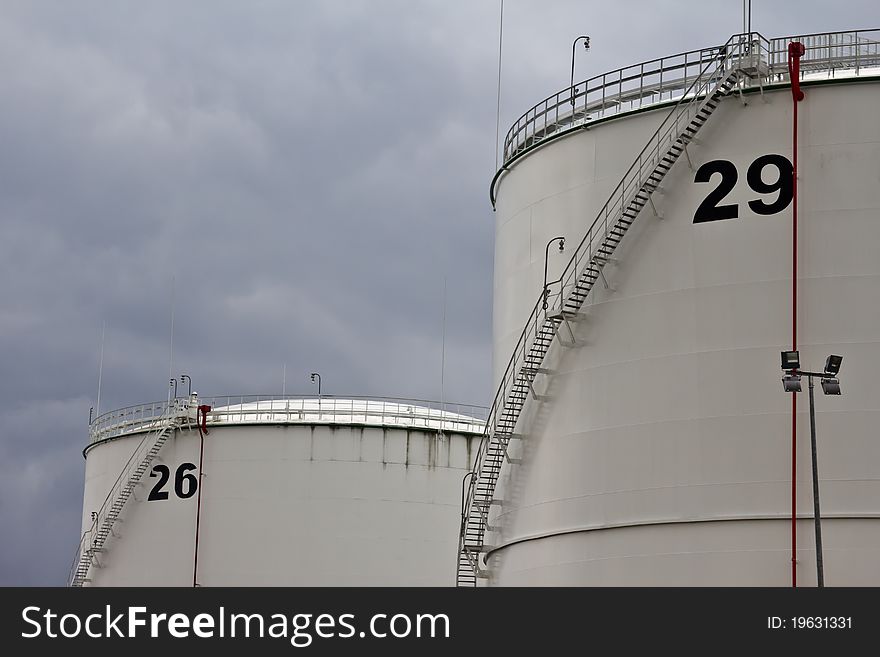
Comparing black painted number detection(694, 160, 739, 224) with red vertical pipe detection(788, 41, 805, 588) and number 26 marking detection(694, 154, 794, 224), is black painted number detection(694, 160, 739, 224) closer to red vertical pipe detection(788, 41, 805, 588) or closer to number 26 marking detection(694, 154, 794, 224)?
number 26 marking detection(694, 154, 794, 224)

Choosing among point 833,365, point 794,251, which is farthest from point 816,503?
point 794,251

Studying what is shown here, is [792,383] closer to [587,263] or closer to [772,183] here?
[772,183]

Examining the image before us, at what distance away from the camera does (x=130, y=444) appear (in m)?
50.6

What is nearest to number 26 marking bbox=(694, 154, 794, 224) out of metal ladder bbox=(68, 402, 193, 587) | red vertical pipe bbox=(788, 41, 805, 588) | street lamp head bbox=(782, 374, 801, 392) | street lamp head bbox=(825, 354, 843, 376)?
red vertical pipe bbox=(788, 41, 805, 588)

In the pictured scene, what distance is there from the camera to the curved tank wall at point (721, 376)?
2922cm

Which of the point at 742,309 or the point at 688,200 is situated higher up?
the point at 688,200

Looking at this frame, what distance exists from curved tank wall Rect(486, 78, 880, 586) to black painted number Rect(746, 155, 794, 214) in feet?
0.17

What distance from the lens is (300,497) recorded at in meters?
47.2

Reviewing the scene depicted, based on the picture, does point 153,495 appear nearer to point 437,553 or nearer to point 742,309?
point 437,553

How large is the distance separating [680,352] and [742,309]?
139 centimetres

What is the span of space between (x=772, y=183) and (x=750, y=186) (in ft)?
1.37

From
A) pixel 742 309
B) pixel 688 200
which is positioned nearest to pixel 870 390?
pixel 742 309

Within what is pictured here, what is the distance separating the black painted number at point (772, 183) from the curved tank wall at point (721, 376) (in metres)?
0.05
